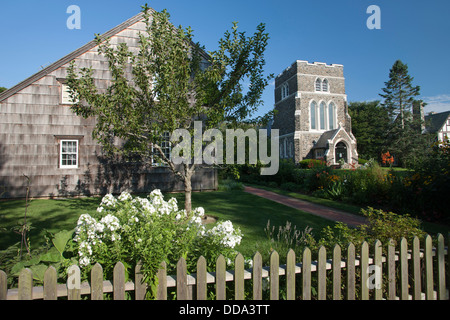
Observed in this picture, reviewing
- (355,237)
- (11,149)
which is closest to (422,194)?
(355,237)

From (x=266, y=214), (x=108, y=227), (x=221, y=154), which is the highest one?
(x=221, y=154)

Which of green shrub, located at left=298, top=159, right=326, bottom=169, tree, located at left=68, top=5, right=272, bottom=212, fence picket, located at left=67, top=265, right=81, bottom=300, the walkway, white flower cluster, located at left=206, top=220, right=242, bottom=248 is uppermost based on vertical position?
tree, located at left=68, top=5, right=272, bottom=212

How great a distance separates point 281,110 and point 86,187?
3414 cm

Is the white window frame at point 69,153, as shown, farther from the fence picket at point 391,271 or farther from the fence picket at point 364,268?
the fence picket at point 391,271

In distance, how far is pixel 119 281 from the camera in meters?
2.12

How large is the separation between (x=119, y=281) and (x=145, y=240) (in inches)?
14.7

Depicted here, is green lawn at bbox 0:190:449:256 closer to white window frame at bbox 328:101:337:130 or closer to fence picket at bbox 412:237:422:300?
fence picket at bbox 412:237:422:300

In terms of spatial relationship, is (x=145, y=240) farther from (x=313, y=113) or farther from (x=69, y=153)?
(x=313, y=113)

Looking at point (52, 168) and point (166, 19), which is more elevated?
point (166, 19)

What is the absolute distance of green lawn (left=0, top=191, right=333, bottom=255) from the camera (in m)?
5.61

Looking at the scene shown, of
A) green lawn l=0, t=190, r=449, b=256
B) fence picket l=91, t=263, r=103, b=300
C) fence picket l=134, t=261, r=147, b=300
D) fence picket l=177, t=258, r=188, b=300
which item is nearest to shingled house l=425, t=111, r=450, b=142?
green lawn l=0, t=190, r=449, b=256

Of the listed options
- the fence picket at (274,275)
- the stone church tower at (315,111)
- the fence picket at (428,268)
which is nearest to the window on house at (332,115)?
the stone church tower at (315,111)

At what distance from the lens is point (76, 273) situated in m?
2.07

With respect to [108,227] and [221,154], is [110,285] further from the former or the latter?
[221,154]
